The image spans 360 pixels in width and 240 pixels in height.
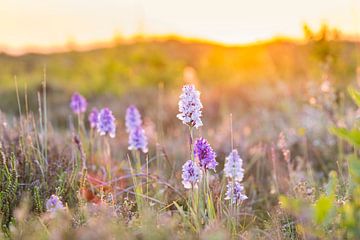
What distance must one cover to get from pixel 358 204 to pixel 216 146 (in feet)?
11.7

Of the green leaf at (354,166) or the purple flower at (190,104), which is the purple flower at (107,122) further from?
the green leaf at (354,166)

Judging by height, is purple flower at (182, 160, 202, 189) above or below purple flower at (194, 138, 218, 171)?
below

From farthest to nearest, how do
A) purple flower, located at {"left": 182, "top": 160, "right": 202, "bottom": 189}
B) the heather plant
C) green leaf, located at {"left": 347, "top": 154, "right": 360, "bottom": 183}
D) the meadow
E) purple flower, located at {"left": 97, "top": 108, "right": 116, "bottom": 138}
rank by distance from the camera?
purple flower, located at {"left": 97, "top": 108, "right": 116, "bottom": 138} → purple flower, located at {"left": 182, "top": 160, "right": 202, "bottom": 189} → the meadow → the heather plant → green leaf, located at {"left": 347, "top": 154, "right": 360, "bottom": 183}

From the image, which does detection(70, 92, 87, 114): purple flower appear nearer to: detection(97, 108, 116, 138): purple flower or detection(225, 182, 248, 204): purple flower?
detection(97, 108, 116, 138): purple flower

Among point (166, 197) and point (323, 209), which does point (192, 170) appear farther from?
point (166, 197)

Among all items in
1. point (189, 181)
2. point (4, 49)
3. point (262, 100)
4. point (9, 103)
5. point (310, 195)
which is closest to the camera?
point (189, 181)

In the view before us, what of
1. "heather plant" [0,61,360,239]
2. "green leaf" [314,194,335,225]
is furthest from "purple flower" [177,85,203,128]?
"green leaf" [314,194,335,225]

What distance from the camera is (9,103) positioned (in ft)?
40.9

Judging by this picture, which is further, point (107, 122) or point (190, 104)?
point (107, 122)

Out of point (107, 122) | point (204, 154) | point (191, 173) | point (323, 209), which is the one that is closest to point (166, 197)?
point (107, 122)

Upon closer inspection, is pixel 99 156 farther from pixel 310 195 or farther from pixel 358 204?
pixel 358 204

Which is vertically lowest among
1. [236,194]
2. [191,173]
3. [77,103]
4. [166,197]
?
[166,197]

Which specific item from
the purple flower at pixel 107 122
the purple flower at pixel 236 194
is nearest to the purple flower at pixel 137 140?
the purple flower at pixel 107 122

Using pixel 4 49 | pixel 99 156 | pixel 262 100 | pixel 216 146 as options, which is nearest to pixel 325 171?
pixel 216 146
